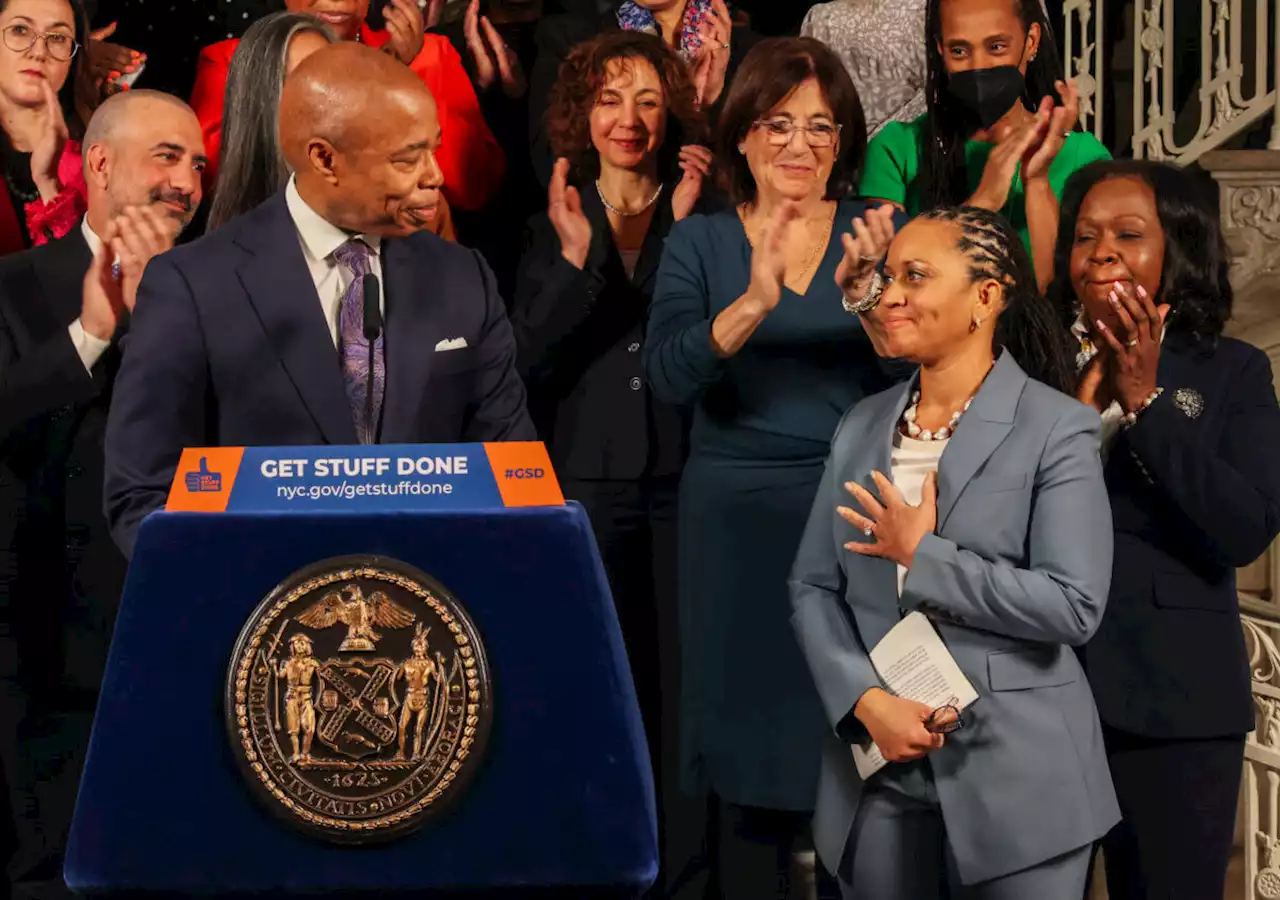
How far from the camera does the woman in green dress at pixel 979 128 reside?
3.04 metres

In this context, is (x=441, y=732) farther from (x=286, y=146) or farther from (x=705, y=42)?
(x=705, y=42)

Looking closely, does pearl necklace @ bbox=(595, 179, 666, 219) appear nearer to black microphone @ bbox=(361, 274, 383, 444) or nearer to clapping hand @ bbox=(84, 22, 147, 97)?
black microphone @ bbox=(361, 274, 383, 444)

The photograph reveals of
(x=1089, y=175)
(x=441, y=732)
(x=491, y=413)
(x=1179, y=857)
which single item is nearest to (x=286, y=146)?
(x=491, y=413)

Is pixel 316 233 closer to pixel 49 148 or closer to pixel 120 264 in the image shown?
pixel 120 264

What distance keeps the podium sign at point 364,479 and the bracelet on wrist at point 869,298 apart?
3.51ft

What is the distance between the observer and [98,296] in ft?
9.98

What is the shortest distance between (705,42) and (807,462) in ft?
3.19

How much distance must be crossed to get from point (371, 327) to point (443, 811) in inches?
38.4

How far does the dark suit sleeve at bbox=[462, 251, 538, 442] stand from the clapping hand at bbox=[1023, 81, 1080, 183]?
1.17 m

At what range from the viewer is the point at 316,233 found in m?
2.33

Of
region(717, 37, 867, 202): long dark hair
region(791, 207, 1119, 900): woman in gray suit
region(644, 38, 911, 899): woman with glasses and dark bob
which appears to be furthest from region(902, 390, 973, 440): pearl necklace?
region(717, 37, 867, 202): long dark hair

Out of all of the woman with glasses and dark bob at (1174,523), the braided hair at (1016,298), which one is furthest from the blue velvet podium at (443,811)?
the woman with glasses and dark bob at (1174,523)

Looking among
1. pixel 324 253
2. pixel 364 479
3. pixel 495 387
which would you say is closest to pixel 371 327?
pixel 324 253

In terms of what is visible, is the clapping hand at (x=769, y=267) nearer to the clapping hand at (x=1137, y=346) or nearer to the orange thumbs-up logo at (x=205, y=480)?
the clapping hand at (x=1137, y=346)
